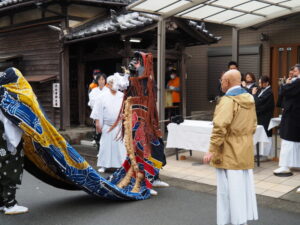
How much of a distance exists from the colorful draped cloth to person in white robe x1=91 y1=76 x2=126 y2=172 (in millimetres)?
2119

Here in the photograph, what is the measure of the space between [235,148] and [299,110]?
3.30 meters

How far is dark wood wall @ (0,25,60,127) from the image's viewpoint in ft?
40.3

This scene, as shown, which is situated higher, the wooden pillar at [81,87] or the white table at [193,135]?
the wooden pillar at [81,87]

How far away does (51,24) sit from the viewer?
12.2 metres

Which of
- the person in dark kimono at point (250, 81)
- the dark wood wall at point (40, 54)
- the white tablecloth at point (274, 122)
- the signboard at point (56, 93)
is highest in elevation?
the dark wood wall at point (40, 54)

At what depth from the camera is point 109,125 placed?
7508 millimetres

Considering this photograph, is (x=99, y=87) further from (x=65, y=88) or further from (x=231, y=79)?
(x=231, y=79)

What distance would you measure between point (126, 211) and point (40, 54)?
359 inches

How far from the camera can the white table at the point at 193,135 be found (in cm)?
738

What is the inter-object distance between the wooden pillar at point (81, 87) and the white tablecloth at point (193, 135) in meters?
5.19

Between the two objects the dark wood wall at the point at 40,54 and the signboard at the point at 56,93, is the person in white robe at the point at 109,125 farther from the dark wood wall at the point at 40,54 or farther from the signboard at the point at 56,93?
the dark wood wall at the point at 40,54

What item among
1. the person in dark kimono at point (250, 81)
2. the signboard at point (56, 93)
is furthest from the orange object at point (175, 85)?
the person in dark kimono at point (250, 81)

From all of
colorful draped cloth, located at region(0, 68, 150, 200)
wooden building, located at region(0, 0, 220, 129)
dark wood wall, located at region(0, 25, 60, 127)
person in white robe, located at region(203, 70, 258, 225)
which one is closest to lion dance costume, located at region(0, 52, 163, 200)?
colorful draped cloth, located at region(0, 68, 150, 200)

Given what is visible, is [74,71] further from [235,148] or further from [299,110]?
[235,148]
